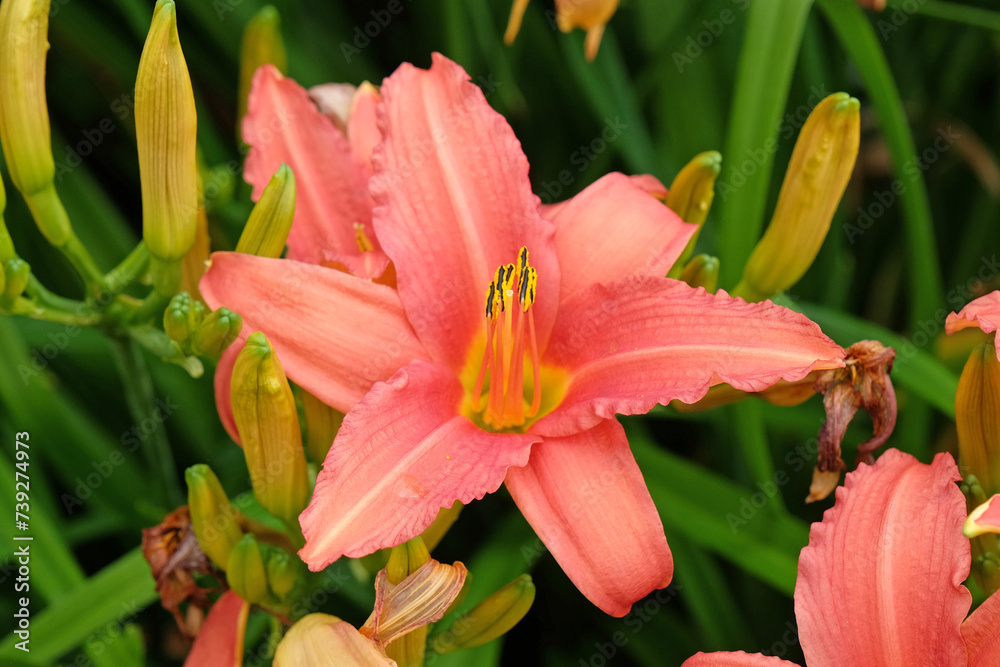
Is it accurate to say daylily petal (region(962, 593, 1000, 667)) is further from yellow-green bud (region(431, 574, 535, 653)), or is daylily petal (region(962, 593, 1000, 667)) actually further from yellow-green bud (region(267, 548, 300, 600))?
yellow-green bud (region(267, 548, 300, 600))

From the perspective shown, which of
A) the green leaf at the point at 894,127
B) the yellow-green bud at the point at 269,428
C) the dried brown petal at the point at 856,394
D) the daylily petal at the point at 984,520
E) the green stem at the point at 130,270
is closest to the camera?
the daylily petal at the point at 984,520

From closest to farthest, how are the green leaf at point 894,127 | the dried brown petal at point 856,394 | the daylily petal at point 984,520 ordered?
the daylily petal at point 984,520, the dried brown petal at point 856,394, the green leaf at point 894,127

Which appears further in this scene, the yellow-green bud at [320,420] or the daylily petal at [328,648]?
the yellow-green bud at [320,420]

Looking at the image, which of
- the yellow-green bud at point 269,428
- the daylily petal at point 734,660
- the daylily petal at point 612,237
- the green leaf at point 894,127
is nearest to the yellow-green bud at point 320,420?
the yellow-green bud at point 269,428

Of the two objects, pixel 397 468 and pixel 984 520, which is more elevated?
pixel 397 468

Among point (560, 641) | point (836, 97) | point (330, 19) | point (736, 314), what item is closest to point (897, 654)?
point (736, 314)

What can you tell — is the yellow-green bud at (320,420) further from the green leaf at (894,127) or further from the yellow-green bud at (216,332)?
the green leaf at (894,127)

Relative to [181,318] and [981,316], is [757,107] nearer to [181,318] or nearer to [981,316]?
[981,316]

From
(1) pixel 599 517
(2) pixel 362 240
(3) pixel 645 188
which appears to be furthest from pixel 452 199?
(1) pixel 599 517
